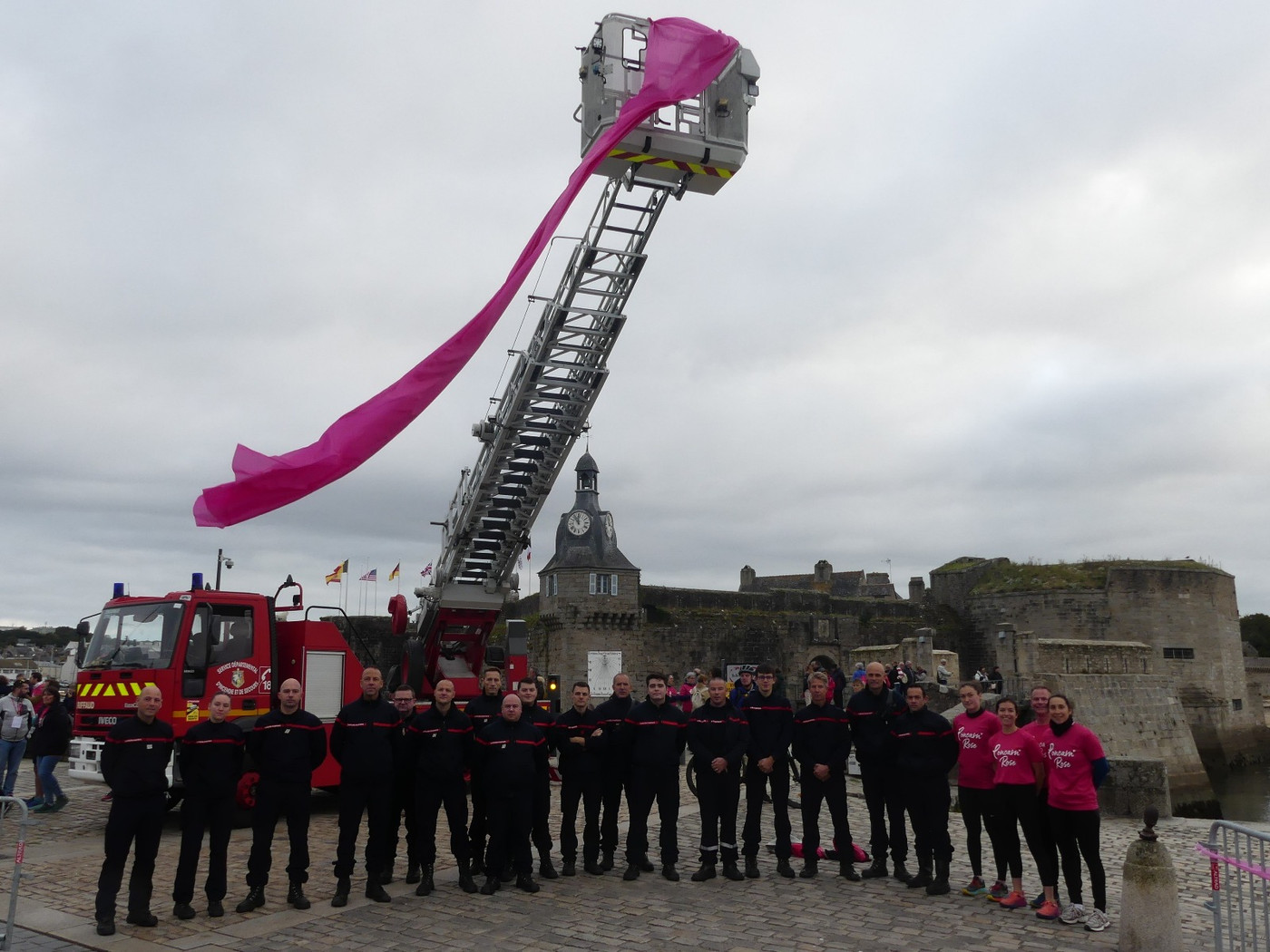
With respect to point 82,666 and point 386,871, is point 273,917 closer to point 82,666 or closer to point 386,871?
point 386,871

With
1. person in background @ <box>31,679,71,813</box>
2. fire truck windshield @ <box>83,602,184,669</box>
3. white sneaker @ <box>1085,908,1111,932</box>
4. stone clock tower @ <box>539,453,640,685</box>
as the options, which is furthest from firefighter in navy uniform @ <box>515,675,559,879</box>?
stone clock tower @ <box>539,453,640,685</box>

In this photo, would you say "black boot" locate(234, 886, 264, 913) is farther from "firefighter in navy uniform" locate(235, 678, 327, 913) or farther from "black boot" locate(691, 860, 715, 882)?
"black boot" locate(691, 860, 715, 882)

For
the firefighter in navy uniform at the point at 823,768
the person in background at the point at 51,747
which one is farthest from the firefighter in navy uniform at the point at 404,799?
the person in background at the point at 51,747

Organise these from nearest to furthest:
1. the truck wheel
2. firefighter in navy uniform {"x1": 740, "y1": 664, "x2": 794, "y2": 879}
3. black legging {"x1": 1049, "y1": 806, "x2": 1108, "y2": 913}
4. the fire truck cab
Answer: black legging {"x1": 1049, "y1": 806, "x2": 1108, "y2": 913}
firefighter in navy uniform {"x1": 740, "y1": 664, "x2": 794, "y2": 879}
the fire truck cab
the truck wheel

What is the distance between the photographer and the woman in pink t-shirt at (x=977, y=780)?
7414 millimetres

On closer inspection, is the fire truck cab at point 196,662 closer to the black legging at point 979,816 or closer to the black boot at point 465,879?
the black boot at point 465,879

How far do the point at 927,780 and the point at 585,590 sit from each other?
107 feet

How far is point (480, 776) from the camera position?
310 inches

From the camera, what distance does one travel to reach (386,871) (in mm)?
7781

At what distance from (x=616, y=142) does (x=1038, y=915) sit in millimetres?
7103

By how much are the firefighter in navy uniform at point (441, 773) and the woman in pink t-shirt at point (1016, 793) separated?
4052 millimetres

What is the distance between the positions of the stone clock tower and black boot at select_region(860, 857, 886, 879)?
3148 cm

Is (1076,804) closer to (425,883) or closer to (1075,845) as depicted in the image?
(1075,845)

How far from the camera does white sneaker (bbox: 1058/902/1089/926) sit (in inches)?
265
